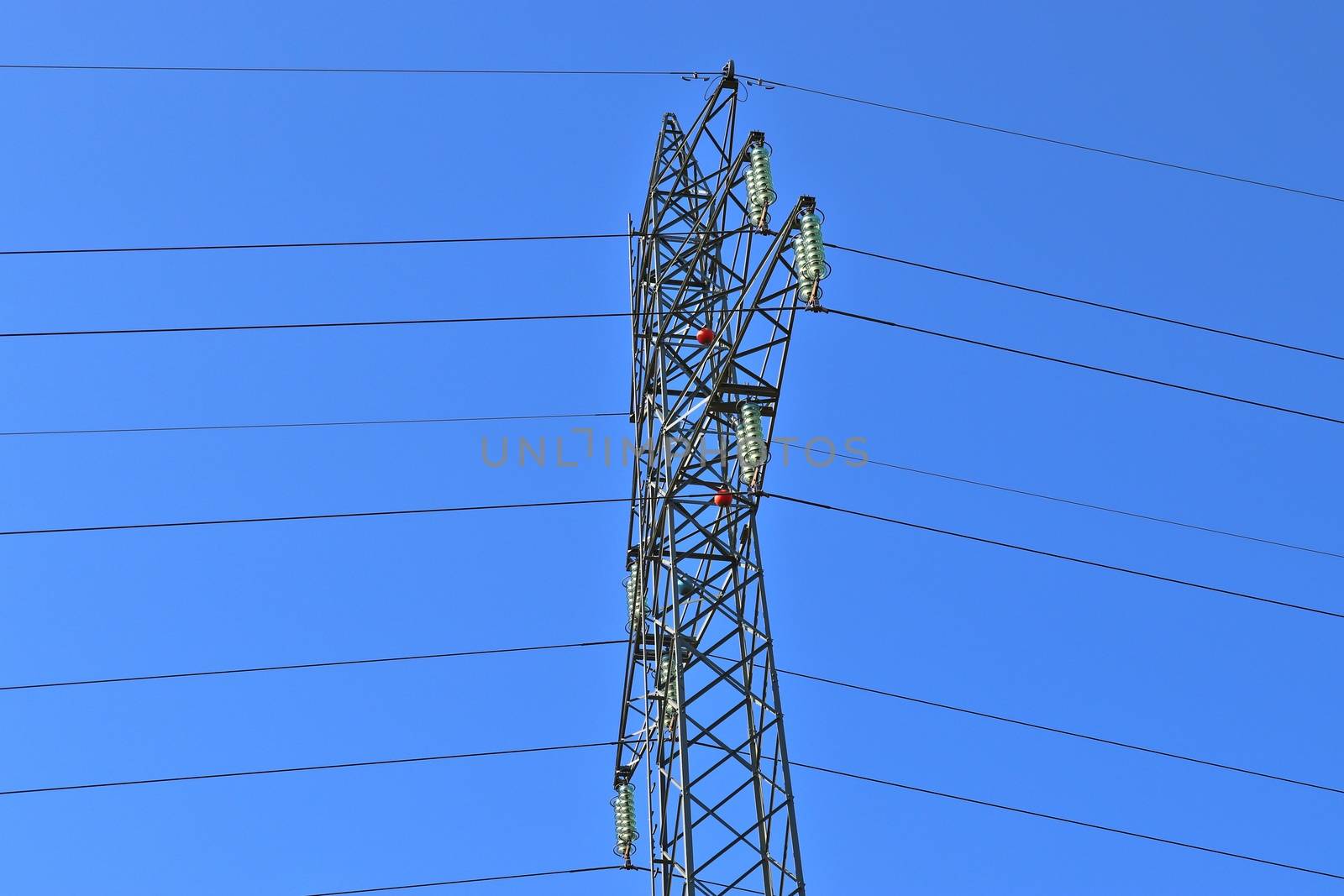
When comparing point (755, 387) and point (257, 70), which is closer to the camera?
point (755, 387)

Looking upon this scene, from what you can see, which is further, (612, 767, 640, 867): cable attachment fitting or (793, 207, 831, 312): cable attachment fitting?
(612, 767, 640, 867): cable attachment fitting

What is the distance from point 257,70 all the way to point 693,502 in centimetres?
1269

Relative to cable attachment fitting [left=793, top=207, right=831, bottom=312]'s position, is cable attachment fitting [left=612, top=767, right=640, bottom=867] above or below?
below

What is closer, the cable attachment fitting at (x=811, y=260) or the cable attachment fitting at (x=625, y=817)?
the cable attachment fitting at (x=811, y=260)

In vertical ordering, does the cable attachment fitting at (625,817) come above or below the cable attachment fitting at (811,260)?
below

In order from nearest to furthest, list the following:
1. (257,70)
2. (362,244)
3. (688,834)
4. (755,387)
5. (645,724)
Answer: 1. (688,834)
2. (755,387)
3. (645,724)
4. (362,244)
5. (257,70)

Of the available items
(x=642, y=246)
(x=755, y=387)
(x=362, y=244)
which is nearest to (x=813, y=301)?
(x=755, y=387)

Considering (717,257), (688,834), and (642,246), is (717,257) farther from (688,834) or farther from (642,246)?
(688,834)

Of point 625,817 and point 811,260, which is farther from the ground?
point 811,260

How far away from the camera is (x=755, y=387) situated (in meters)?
19.1

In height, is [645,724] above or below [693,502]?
below

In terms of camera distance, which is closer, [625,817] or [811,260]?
[811,260]

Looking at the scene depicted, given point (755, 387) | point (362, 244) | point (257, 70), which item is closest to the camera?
point (755, 387)

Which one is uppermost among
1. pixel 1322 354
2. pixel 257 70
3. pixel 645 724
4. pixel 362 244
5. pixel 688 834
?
pixel 257 70
